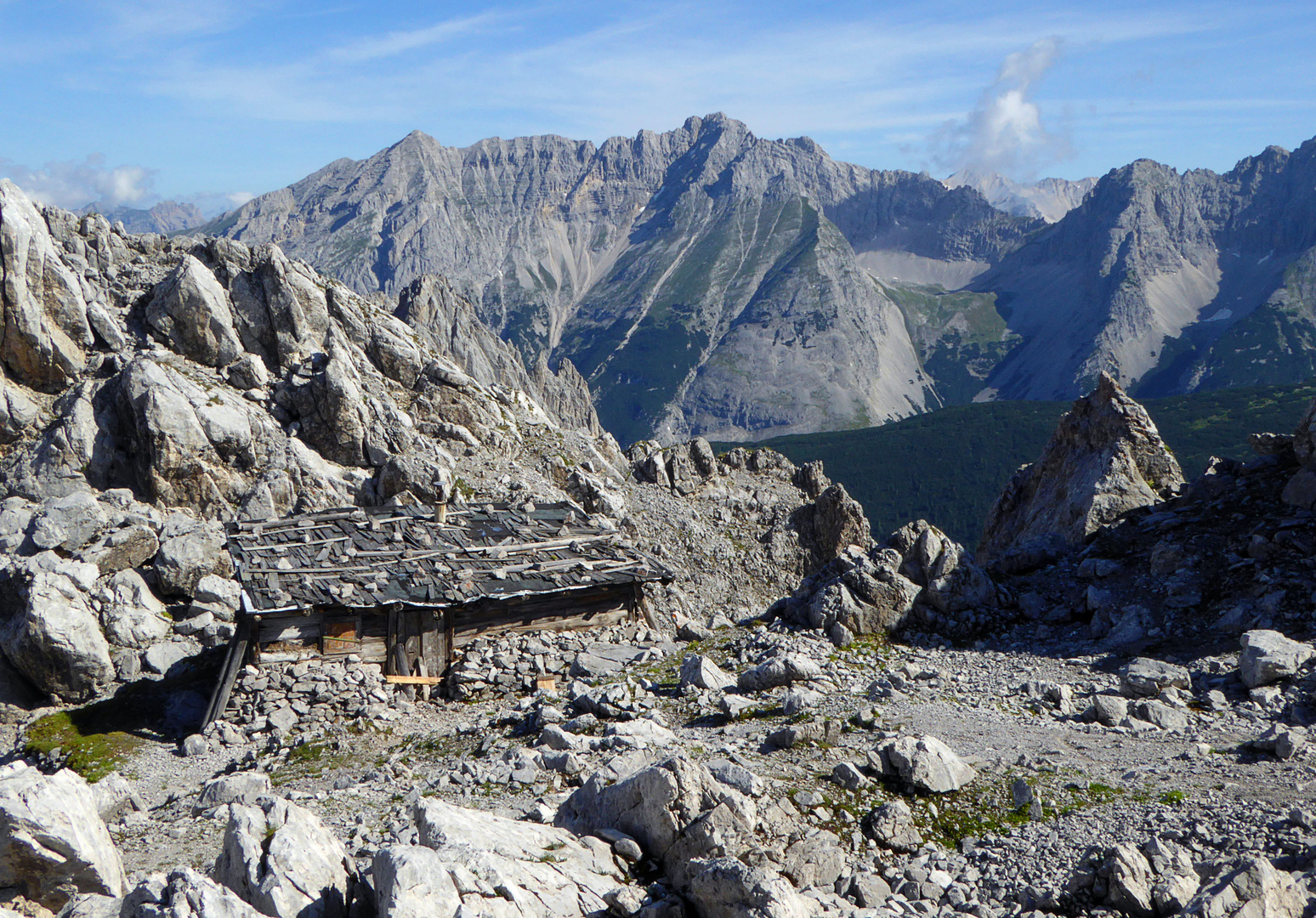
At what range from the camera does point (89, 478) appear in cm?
4666

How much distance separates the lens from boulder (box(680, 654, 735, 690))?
23.4m

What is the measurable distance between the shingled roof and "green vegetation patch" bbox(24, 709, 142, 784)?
508cm

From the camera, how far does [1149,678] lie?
2178cm

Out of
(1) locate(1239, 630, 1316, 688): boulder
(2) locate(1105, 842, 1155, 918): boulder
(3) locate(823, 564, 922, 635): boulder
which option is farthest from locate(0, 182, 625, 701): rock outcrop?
(1) locate(1239, 630, 1316, 688): boulder

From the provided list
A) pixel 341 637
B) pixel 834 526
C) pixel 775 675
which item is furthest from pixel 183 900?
pixel 834 526

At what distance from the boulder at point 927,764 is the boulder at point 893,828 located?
0.95 meters

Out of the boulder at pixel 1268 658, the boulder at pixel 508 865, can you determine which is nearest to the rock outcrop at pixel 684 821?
the boulder at pixel 508 865

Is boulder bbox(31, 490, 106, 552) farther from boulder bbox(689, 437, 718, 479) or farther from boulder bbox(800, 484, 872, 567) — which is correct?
boulder bbox(800, 484, 872, 567)

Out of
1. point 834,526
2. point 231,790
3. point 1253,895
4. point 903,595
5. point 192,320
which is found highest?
point 192,320

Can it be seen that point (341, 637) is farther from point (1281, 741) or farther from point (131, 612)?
point (1281, 741)

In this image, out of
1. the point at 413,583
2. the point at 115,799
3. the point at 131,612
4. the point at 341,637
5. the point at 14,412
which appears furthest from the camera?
the point at 14,412

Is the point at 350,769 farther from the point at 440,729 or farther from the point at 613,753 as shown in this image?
the point at 613,753

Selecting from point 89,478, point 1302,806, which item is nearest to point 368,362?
point 89,478

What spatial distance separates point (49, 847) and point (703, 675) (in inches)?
594
